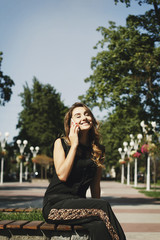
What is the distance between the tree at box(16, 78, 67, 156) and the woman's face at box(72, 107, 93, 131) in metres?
46.8

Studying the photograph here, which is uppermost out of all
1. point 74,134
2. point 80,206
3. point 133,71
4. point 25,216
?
point 133,71

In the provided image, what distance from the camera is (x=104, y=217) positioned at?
2770mm

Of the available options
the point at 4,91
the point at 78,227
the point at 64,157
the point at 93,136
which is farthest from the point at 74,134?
the point at 4,91

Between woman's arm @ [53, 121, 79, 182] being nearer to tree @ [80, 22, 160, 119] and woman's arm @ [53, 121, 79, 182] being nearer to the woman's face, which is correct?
the woman's face

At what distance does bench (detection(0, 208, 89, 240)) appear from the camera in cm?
301

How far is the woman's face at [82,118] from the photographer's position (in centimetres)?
338

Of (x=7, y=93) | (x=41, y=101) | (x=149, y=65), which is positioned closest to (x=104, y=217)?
(x=149, y=65)

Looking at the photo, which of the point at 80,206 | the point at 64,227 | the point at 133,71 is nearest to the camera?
the point at 80,206

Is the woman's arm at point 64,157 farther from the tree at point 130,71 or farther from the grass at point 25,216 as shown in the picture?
the tree at point 130,71

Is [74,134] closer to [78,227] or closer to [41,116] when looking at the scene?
[78,227]

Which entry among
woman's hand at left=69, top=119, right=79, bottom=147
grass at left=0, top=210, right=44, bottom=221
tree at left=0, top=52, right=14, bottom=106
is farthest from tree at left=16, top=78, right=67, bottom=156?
woman's hand at left=69, top=119, right=79, bottom=147

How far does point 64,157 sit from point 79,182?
0.85 feet

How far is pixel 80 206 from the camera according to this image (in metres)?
Answer: 2.88

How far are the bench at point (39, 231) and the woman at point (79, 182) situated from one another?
75 mm
